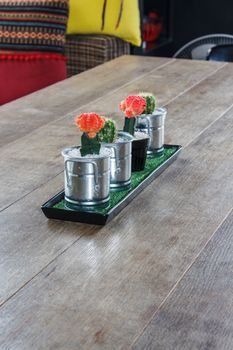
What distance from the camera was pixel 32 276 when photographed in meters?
1.20

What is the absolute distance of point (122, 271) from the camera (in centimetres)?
121

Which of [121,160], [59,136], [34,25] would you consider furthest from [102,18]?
[121,160]

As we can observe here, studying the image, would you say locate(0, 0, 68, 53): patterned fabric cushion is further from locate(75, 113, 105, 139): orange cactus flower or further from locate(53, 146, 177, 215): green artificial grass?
locate(75, 113, 105, 139): orange cactus flower

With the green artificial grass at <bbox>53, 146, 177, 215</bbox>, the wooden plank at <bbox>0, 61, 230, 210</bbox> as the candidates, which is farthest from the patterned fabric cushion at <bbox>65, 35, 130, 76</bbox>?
the green artificial grass at <bbox>53, 146, 177, 215</bbox>

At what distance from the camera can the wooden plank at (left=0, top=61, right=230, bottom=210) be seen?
1.66m

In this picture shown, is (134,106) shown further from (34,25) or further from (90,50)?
(90,50)

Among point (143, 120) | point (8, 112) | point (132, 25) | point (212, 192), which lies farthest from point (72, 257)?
point (132, 25)

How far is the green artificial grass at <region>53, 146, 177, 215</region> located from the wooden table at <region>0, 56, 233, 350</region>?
0.03 metres

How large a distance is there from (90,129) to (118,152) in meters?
0.14

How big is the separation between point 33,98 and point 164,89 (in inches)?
18.0

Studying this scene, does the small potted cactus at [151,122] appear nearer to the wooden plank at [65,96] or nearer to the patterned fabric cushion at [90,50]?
the wooden plank at [65,96]

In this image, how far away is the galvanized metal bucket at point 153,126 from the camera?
5.65ft

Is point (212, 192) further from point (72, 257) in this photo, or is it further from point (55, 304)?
point (55, 304)

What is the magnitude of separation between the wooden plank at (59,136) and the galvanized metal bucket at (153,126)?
0.21 metres
